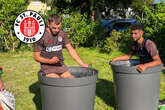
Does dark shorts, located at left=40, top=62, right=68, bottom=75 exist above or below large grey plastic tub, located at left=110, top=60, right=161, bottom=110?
above

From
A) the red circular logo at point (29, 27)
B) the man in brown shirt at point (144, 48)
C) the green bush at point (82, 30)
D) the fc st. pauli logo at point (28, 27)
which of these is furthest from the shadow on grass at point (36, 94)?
the green bush at point (82, 30)

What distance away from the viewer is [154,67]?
298cm

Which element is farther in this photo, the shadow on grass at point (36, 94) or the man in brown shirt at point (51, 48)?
the shadow on grass at point (36, 94)

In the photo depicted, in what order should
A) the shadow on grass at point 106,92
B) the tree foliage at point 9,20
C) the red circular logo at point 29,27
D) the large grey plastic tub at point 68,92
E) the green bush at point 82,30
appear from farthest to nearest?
the green bush at point 82,30 < the tree foliage at point 9,20 < the red circular logo at point 29,27 < the shadow on grass at point 106,92 < the large grey plastic tub at point 68,92

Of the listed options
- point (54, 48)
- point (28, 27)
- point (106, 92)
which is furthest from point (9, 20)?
point (54, 48)

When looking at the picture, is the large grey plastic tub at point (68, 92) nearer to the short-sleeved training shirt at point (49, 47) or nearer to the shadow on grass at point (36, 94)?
the short-sleeved training shirt at point (49, 47)

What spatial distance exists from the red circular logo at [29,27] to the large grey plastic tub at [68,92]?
6.45m

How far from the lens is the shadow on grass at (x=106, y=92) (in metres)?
4.36

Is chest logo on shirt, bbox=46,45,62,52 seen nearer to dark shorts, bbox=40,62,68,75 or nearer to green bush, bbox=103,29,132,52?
dark shorts, bbox=40,62,68,75

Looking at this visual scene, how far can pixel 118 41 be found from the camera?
30.9 ft

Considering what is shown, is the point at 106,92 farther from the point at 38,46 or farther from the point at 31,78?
the point at 38,46

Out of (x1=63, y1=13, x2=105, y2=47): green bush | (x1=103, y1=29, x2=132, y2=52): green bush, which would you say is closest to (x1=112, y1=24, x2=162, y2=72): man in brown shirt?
(x1=103, y1=29, x2=132, y2=52): green bush

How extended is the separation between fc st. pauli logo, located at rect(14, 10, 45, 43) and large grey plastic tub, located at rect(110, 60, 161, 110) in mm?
5864

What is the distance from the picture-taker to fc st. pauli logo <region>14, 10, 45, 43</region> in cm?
879
